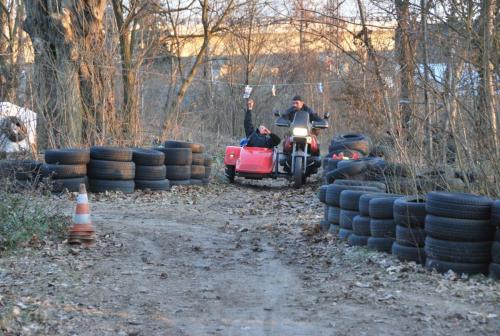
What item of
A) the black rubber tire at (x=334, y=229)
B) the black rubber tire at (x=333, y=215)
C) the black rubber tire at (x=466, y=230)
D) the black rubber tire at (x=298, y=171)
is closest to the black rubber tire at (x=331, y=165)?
the black rubber tire at (x=298, y=171)

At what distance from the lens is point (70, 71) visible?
18.6 metres

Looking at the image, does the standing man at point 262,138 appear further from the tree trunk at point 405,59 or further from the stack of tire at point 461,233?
the stack of tire at point 461,233

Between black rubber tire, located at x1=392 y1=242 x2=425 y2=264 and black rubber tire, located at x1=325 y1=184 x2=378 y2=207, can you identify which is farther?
black rubber tire, located at x1=325 y1=184 x2=378 y2=207

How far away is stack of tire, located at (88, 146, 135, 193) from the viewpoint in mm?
14383

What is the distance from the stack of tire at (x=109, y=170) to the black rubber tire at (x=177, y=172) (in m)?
1.48

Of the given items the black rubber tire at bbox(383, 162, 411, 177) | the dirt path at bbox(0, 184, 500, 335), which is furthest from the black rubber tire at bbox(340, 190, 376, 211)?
the black rubber tire at bbox(383, 162, 411, 177)

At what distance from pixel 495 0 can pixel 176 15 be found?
2107cm

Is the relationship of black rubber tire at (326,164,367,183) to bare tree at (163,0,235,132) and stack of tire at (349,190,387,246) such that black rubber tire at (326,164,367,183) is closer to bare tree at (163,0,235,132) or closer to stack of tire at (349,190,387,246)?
stack of tire at (349,190,387,246)

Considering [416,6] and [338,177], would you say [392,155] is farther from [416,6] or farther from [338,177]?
[416,6]

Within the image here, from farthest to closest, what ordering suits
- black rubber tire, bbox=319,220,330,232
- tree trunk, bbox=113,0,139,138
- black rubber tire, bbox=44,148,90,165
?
tree trunk, bbox=113,0,139,138
black rubber tire, bbox=44,148,90,165
black rubber tire, bbox=319,220,330,232

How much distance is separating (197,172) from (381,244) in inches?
349

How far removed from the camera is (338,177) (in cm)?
1335

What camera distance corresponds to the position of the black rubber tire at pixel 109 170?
1438 centimetres

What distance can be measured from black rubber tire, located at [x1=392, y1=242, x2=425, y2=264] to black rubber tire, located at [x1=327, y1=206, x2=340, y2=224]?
2.06 meters
